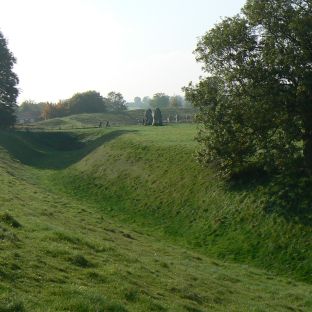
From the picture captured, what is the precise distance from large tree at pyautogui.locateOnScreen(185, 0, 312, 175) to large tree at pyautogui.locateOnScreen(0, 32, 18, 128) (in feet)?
189

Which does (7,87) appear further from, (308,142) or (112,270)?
(112,270)

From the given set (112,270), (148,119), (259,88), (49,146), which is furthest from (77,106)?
(112,270)

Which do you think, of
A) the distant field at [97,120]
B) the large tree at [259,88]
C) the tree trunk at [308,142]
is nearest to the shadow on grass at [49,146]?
the distant field at [97,120]

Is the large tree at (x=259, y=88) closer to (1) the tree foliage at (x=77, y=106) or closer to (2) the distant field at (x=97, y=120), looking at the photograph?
(2) the distant field at (x=97, y=120)

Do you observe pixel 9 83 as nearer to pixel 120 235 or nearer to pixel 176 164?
pixel 176 164

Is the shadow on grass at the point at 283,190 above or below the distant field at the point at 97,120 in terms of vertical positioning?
below

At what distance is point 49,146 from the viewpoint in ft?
269

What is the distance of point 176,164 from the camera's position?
4522 cm

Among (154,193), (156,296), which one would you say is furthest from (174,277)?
(154,193)

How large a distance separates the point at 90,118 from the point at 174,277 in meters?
109

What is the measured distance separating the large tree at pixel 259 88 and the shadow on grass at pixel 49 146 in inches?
1259

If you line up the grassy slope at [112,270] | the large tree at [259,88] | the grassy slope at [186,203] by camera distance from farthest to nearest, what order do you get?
1. the large tree at [259,88]
2. the grassy slope at [186,203]
3. the grassy slope at [112,270]

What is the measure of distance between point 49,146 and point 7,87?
51.8 feet

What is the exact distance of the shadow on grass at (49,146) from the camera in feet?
222
